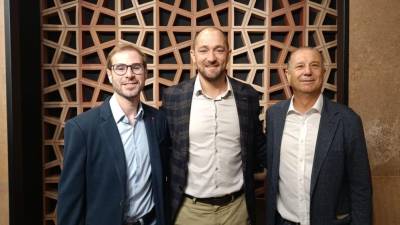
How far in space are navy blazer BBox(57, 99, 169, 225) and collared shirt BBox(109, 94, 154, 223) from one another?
0.04 metres

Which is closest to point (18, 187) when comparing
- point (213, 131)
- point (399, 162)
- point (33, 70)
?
point (33, 70)

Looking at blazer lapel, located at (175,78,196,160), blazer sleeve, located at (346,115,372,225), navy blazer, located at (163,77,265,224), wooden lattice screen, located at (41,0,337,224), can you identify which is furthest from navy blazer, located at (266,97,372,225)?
wooden lattice screen, located at (41,0,337,224)

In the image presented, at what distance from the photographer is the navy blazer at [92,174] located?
4.72 ft

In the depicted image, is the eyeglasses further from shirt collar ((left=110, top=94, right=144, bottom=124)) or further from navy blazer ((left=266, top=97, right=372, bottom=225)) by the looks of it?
navy blazer ((left=266, top=97, right=372, bottom=225))

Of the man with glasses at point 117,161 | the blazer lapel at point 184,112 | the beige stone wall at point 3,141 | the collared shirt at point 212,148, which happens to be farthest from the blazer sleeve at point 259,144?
the beige stone wall at point 3,141

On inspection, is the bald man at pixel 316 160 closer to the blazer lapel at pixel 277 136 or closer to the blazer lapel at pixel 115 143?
the blazer lapel at pixel 277 136

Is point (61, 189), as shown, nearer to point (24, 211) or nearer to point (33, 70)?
point (24, 211)

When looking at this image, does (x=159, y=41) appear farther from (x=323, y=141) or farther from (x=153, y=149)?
(x=323, y=141)

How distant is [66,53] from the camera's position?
8.46 ft

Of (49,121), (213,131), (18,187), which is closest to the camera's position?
(213,131)

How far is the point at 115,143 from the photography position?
4.85 feet

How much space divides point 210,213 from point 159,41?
1380 mm

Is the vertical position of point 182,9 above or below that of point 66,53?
above

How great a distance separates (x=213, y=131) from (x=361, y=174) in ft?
2.38
